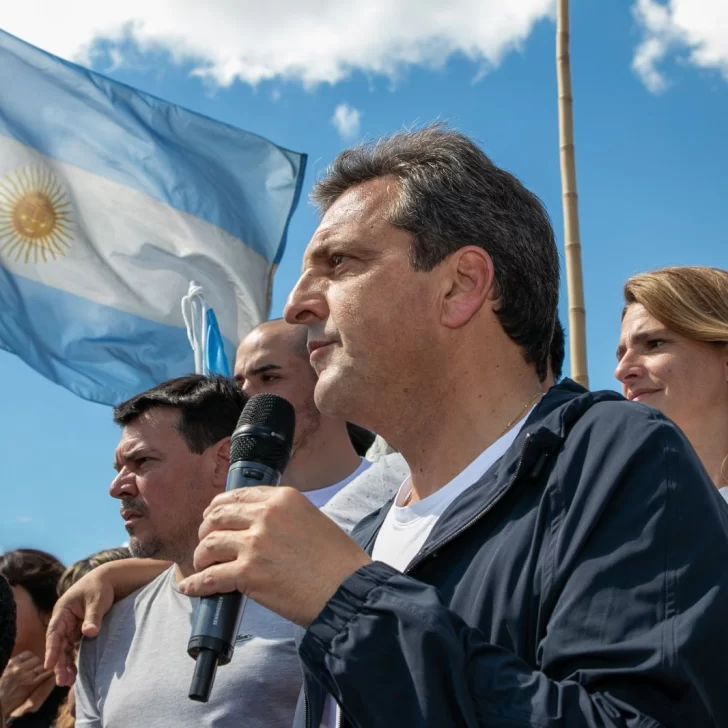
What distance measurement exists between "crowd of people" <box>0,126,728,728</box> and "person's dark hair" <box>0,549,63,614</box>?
1753 millimetres

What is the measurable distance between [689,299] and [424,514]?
178cm

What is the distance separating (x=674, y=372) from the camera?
139 inches

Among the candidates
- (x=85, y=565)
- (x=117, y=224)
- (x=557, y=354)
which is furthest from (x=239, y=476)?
(x=117, y=224)

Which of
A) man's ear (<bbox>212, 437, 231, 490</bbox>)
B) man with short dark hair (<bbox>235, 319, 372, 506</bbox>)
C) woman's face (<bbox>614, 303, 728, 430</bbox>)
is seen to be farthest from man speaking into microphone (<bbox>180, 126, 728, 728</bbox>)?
man with short dark hair (<bbox>235, 319, 372, 506</bbox>)

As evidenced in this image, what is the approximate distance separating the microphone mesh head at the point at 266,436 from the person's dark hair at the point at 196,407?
2.14 m

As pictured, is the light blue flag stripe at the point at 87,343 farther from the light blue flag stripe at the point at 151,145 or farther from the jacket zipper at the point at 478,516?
the jacket zipper at the point at 478,516

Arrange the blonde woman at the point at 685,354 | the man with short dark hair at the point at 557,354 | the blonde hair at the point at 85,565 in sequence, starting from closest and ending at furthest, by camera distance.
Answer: the man with short dark hair at the point at 557,354
the blonde woman at the point at 685,354
the blonde hair at the point at 85,565

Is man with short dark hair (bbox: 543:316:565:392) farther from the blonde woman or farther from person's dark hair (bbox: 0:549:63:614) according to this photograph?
person's dark hair (bbox: 0:549:63:614)

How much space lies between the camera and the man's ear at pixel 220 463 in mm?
4207

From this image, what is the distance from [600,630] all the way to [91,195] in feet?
24.1

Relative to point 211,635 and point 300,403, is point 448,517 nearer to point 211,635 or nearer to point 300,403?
point 211,635

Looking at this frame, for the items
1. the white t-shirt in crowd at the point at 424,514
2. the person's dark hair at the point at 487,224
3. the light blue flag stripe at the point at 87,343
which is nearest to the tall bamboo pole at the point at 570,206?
the light blue flag stripe at the point at 87,343

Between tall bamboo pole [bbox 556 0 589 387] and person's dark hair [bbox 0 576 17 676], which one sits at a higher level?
tall bamboo pole [bbox 556 0 589 387]

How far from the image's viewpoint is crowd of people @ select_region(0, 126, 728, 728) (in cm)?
154
